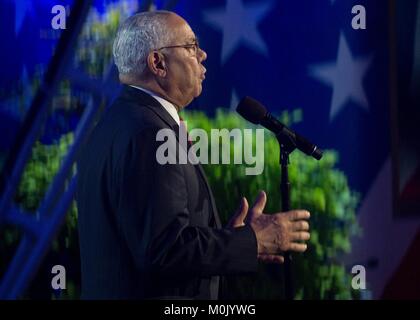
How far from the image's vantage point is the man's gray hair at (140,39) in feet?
5.42

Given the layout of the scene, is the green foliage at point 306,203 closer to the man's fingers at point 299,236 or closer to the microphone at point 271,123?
the microphone at point 271,123

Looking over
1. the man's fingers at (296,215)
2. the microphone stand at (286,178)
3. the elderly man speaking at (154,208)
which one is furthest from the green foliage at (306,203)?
the man's fingers at (296,215)

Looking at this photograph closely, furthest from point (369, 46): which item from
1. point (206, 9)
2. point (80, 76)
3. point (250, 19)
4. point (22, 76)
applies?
point (22, 76)

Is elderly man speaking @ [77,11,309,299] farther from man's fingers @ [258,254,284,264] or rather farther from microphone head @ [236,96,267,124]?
microphone head @ [236,96,267,124]

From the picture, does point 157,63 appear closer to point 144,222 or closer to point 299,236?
point 144,222

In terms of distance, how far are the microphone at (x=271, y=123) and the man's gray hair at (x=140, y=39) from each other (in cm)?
27

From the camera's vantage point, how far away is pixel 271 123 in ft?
5.75

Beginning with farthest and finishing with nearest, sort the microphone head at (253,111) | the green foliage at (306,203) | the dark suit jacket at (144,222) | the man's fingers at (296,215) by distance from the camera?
the green foliage at (306,203) < the microphone head at (253,111) < the man's fingers at (296,215) < the dark suit jacket at (144,222)

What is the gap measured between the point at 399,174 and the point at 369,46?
575 millimetres

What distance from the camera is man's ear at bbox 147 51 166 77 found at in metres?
1.66

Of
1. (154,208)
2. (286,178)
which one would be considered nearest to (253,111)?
(286,178)
